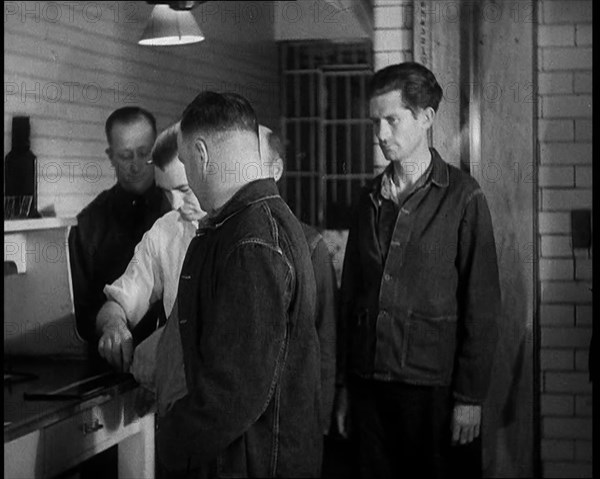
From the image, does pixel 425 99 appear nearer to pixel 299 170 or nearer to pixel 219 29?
pixel 299 170

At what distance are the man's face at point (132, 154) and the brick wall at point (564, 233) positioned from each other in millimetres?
826

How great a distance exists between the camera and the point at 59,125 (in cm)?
201

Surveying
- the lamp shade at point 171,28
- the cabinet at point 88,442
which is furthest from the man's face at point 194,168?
the cabinet at point 88,442

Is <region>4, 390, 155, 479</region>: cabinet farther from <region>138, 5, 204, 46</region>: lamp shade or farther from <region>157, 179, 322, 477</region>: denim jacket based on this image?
<region>138, 5, 204, 46</region>: lamp shade

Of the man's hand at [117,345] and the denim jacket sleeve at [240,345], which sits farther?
the man's hand at [117,345]

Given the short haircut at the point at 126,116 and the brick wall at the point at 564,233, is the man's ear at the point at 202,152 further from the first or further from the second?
the brick wall at the point at 564,233

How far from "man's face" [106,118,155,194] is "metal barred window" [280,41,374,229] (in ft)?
1.03

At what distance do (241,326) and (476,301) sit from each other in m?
0.48

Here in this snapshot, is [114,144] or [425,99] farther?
[114,144]

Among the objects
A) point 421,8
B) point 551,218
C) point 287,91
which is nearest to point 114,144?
point 287,91

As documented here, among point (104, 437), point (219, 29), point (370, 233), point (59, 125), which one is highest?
point (219, 29)

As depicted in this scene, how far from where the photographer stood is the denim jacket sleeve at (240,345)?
5.83 ft

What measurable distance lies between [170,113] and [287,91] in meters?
0.26

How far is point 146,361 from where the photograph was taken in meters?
1.93
